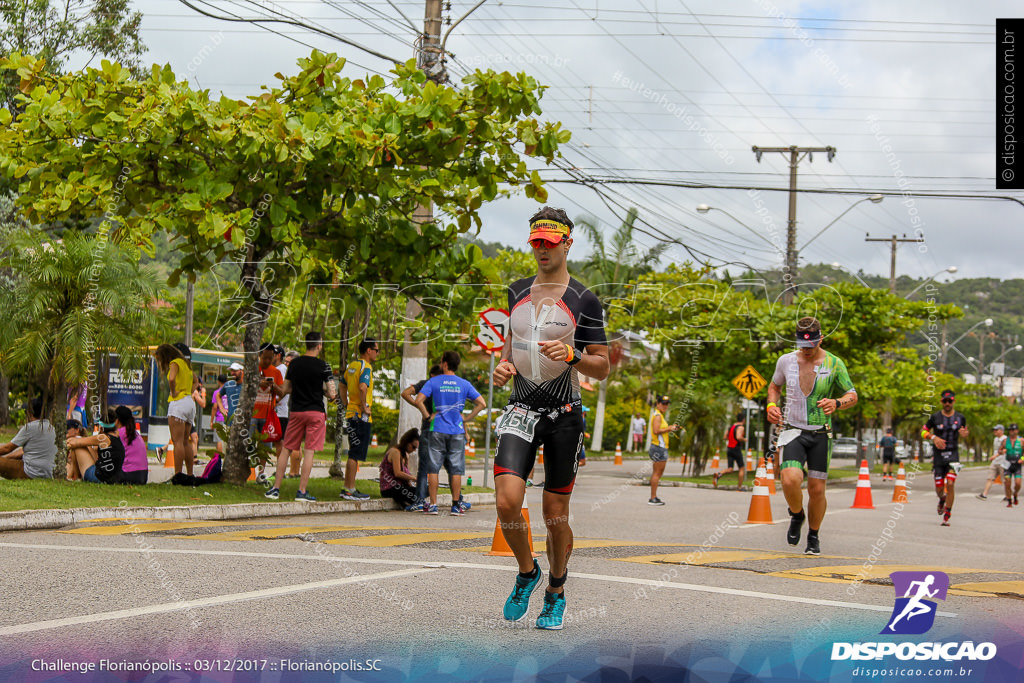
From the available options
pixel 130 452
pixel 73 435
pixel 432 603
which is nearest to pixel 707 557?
pixel 432 603

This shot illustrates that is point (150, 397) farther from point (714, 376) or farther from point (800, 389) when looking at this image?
point (800, 389)

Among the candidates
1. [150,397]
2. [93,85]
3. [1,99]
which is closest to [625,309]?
[150,397]

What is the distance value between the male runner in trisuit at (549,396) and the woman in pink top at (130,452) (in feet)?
28.7

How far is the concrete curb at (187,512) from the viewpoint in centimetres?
973

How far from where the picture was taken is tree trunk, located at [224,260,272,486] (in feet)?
45.5

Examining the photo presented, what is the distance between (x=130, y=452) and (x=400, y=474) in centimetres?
328

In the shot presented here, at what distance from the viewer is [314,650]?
187 inches

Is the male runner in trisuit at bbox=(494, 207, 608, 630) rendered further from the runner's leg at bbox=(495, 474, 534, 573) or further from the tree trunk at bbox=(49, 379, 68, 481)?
the tree trunk at bbox=(49, 379, 68, 481)

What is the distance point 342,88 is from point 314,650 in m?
9.00

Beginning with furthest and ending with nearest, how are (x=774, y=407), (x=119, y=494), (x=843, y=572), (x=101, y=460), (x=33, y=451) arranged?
(x=101, y=460), (x=33, y=451), (x=119, y=494), (x=774, y=407), (x=843, y=572)

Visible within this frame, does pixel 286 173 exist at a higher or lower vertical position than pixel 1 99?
lower

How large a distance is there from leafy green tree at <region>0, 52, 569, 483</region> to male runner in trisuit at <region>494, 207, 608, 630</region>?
678 centimetres

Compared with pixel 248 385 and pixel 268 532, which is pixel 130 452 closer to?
pixel 248 385

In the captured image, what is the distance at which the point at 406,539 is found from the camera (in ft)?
32.2
